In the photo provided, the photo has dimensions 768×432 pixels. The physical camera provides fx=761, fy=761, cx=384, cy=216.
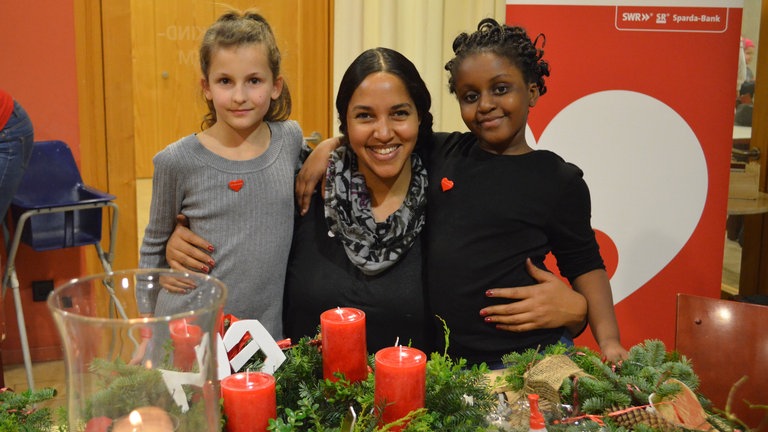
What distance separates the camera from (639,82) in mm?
2879

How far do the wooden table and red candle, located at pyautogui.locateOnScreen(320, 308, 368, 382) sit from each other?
2907 mm

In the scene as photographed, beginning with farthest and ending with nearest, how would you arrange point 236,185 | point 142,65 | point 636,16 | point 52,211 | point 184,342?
point 142,65
point 52,211
point 636,16
point 236,185
point 184,342

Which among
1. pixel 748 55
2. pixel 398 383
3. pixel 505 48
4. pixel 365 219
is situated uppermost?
pixel 748 55

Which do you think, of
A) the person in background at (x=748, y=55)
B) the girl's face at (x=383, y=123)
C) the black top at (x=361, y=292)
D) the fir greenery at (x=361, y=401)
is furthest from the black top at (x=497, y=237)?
the person in background at (x=748, y=55)

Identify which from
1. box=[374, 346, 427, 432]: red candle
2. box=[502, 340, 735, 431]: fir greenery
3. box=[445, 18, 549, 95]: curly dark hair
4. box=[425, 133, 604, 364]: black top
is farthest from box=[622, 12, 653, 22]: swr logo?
box=[374, 346, 427, 432]: red candle

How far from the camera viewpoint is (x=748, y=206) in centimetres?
363

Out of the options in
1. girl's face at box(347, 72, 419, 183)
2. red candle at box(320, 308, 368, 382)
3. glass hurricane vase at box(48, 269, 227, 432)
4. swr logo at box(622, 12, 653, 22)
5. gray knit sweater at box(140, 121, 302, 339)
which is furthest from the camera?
swr logo at box(622, 12, 653, 22)

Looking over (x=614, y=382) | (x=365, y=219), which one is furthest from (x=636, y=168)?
(x=614, y=382)

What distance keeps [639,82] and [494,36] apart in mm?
1287

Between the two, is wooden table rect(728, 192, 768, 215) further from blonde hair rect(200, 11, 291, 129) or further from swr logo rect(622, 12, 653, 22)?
blonde hair rect(200, 11, 291, 129)

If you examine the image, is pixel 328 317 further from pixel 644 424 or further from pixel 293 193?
pixel 293 193

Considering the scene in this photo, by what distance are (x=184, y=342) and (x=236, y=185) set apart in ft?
3.57

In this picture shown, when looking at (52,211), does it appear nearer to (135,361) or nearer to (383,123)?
(383,123)

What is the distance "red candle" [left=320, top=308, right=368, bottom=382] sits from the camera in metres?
1.16
